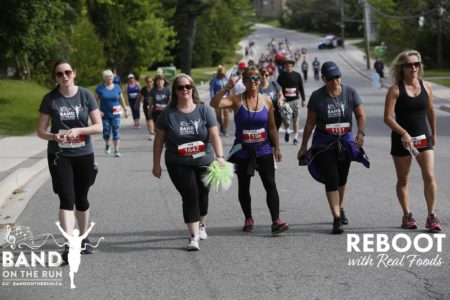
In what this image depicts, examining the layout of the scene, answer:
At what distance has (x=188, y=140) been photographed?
8.22 metres

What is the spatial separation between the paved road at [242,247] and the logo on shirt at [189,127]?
115cm

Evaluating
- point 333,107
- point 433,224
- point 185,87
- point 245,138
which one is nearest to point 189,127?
point 185,87

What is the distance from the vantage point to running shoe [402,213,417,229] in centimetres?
869

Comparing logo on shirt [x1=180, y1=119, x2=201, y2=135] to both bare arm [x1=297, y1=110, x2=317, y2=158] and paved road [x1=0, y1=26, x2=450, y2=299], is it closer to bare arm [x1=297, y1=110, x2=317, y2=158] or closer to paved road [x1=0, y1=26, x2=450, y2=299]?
paved road [x1=0, y1=26, x2=450, y2=299]

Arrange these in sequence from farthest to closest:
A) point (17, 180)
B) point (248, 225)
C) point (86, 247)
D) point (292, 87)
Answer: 1. point (292, 87)
2. point (17, 180)
3. point (248, 225)
4. point (86, 247)

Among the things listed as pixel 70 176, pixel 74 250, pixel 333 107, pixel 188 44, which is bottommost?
pixel 74 250

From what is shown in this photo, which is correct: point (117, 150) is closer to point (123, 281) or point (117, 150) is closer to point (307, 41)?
point (123, 281)

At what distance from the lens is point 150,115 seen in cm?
1998

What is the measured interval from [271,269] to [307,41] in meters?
119

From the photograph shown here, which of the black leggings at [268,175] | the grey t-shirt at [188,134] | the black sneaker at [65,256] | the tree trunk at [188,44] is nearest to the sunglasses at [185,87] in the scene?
the grey t-shirt at [188,134]

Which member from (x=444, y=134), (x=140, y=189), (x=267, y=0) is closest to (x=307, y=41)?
(x=267, y=0)

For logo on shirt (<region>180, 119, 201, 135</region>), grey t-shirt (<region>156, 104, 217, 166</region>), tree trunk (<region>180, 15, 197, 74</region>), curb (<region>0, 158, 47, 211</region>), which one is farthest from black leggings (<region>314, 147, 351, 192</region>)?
tree trunk (<region>180, 15, 197, 74</region>)

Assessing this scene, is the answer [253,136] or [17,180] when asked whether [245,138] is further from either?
[17,180]

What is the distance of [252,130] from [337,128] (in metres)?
0.88
